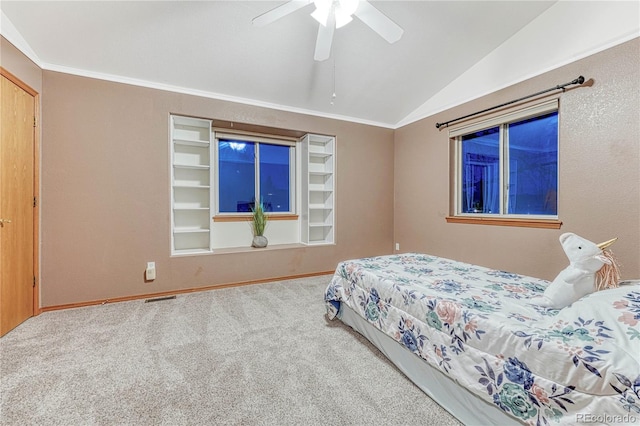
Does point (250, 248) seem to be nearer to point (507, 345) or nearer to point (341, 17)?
point (341, 17)

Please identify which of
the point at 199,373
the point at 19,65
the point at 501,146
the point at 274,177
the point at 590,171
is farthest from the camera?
the point at 274,177

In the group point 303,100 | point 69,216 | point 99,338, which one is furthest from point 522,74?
point 69,216

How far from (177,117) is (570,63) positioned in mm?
4168

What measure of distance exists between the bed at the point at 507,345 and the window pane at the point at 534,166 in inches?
56.0

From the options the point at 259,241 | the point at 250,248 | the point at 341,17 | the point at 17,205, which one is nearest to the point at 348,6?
the point at 341,17

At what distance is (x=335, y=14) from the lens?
1976 mm

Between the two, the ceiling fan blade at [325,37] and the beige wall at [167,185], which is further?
the beige wall at [167,185]

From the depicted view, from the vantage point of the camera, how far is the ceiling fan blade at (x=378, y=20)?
1.87 meters

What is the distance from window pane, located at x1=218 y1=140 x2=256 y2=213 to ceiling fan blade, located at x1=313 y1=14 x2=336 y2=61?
2117 millimetres

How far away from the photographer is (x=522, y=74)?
9.55 ft

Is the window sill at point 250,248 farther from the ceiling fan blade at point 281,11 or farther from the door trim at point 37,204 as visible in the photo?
the ceiling fan blade at point 281,11

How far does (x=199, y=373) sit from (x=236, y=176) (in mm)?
2875

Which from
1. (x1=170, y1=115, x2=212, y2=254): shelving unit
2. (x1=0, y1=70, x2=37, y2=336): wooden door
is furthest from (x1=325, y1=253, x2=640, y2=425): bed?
(x1=0, y1=70, x2=37, y2=336): wooden door

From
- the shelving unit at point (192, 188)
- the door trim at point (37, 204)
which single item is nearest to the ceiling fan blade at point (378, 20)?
the shelving unit at point (192, 188)
